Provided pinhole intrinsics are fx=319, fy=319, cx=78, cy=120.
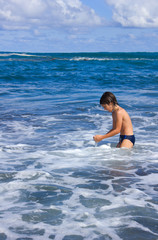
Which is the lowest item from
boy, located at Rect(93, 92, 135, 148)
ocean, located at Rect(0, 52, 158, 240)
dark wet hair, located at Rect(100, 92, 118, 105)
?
ocean, located at Rect(0, 52, 158, 240)

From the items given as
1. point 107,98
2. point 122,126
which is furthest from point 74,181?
point 122,126

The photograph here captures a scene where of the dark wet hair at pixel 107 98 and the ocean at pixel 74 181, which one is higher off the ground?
the dark wet hair at pixel 107 98

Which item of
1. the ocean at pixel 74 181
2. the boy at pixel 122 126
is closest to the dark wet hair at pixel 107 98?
the boy at pixel 122 126

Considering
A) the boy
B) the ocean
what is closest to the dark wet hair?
the boy

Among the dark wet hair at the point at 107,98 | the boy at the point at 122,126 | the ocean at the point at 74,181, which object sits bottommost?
the ocean at the point at 74,181

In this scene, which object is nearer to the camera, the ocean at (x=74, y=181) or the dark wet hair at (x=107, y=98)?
the ocean at (x=74, y=181)

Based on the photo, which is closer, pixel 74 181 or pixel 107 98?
pixel 74 181

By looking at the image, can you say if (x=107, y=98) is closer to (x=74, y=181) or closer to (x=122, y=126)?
(x=122, y=126)

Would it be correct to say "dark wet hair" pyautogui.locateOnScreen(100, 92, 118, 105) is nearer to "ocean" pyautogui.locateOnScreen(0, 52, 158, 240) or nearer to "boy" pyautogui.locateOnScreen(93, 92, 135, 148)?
"boy" pyautogui.locateOnScreen(93, 92, 135, 148)

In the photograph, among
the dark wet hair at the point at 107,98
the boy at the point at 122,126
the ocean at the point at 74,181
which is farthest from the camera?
the boy at the point at 122,126

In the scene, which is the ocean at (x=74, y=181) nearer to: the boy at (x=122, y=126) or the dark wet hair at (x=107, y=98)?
the boy at (x=122, y=126)

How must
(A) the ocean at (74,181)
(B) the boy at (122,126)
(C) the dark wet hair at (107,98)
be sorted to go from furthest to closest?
(B) the boy at (122,126), (C) the dark wet hair at (107,98), (A) the ocean at (74,181)

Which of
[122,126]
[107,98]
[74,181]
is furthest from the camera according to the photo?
[122,126]

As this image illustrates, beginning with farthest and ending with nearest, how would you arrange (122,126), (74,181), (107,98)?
(122,126), (107,98), (74,181)
